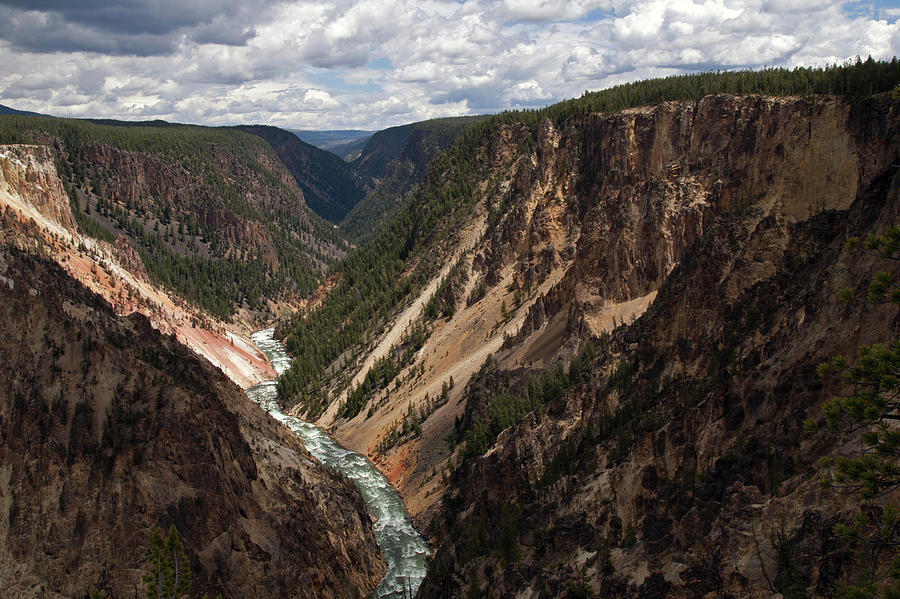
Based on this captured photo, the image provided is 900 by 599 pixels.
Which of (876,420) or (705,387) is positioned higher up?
(876,420)

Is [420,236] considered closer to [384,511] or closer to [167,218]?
[384,511]

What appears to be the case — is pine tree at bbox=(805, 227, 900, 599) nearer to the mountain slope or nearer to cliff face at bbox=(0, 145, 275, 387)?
the mountain slope

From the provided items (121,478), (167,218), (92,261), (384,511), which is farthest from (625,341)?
(167,218)

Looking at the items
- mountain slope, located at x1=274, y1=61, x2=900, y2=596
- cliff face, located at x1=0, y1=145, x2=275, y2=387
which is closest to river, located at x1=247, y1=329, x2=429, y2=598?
mountain slope, located at x1=274, y1=61, x2=900, y2=596

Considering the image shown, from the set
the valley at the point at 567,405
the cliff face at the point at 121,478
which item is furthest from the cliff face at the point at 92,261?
the cliff face at the point at 121,478

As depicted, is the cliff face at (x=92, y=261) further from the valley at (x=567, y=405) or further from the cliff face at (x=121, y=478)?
→ the cliff face at (x=121, y=478)

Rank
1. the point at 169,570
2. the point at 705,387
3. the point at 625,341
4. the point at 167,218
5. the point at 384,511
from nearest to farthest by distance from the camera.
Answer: the point at 169,570 < the point at 705,387 < the point at 625,341 < the point at 384,511 < the point at 167,218

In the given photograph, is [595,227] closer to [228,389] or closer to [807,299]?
[228,389]
